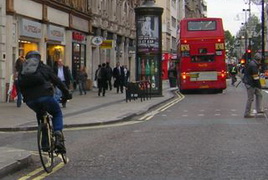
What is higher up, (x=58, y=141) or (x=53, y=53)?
(x=53, y=53)

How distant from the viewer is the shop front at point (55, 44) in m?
26.3

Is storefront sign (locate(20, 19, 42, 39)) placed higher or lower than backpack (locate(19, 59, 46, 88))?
higher

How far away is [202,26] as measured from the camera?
29.6 m

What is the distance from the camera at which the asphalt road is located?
7.54 metres

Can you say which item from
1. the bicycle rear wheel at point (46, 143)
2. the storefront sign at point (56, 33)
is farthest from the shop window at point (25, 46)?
the bicycle rear wheel at point (46, 143)

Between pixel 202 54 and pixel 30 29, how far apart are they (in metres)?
10.7

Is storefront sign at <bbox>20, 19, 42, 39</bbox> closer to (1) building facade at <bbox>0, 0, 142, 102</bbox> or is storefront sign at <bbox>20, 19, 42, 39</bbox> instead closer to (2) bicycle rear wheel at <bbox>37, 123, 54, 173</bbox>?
(1) building facade at <bbox>0, 0, 142, 102</bbox>

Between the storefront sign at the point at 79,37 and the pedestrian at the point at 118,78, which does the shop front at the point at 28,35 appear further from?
the pedestrian at the point at 118,78

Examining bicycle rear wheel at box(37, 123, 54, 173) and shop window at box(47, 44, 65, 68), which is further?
shop window at box(47, 44, 65, 68)

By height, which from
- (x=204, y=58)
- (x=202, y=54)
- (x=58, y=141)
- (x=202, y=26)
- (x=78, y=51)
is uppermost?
(x=202, y=26)

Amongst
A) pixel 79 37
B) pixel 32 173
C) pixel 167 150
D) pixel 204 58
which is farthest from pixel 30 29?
pixel 32 173

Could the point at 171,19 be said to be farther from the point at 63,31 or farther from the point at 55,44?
the point at 55,44

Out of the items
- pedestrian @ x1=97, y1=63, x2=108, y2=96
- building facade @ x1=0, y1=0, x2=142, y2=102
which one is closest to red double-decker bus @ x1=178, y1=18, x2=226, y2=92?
building facade @ x1=0, y1=0, x2=142, y2=102

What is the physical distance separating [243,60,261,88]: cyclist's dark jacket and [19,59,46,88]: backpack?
904 centimetres
